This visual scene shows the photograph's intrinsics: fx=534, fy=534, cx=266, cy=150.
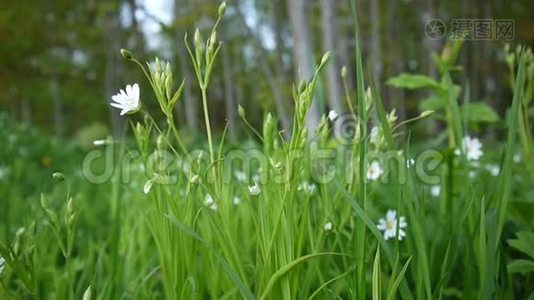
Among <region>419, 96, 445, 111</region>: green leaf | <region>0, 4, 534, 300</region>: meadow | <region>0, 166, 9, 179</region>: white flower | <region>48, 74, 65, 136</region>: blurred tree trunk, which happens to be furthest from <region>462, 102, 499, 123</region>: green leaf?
<region>48, 74, 65, 136</region>: blurred tree trunk

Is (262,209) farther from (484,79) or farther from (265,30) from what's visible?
(265,30)

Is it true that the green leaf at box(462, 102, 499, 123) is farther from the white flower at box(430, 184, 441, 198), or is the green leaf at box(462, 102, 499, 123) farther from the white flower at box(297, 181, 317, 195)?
the white flower at box(297, 181, 317, 195)

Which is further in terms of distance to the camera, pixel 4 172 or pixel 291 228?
pixel 4 172

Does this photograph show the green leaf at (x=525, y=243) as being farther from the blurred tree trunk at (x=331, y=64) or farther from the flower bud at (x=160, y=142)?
the blurred tree trunk at (x=331, y=64)

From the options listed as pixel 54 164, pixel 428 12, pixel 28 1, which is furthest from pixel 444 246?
pixel 28 1

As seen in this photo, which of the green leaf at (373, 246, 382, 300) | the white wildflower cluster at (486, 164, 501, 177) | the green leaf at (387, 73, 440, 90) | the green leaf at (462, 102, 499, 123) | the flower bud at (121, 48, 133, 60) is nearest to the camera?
the green leaf at (373, 246, 382, 300)

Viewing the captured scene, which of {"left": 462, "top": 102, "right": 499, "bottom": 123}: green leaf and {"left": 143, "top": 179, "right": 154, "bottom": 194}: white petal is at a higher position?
{"left": 462, "top": 102, "right": 499, "bottom": 123}: green leaf

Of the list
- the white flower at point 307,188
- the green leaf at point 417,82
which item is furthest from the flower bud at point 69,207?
the green leaf at point 417,82

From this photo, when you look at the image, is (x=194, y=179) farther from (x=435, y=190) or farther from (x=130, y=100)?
(x=435, y=190)

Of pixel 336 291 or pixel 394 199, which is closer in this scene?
pixel 336 291

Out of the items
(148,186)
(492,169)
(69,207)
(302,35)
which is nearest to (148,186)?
(148,186)

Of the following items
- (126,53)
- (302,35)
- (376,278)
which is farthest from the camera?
(302,35)
